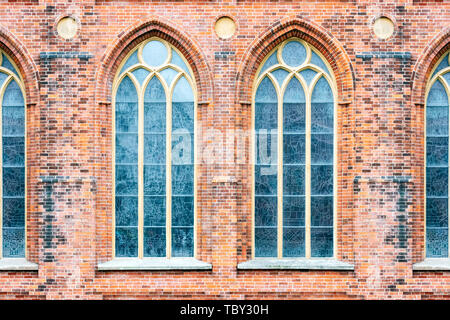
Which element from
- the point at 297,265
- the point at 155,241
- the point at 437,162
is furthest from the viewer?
the point at 437,162

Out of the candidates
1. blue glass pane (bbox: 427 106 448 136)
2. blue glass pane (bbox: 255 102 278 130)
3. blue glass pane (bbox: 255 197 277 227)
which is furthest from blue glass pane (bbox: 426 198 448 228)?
→ blue glass pane (bbox: 255 102 278 130)

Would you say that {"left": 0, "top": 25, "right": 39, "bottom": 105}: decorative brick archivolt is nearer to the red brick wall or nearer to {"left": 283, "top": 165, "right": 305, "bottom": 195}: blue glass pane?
the red brick wall

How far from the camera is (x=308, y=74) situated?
12281mm

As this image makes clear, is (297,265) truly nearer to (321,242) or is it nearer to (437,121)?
(321,242)

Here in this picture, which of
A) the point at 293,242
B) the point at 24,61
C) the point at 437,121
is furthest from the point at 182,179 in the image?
the point at 437,121

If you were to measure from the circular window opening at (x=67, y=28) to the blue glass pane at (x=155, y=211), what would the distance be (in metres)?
3.28

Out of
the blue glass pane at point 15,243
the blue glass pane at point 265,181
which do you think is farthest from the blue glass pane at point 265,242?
the blue glass pane at point 15,243

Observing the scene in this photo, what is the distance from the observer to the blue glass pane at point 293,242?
12.2 meters

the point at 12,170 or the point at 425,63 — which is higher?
the point at 425,63

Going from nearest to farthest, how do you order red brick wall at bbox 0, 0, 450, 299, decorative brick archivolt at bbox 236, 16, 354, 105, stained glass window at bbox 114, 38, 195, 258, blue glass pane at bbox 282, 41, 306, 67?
red brick wall at bbox 0, 0, 450, 299 → decorative brick archivolt at bbox 236, 16, 354, 105 → stained glass window at bbox 114, 38, 195, 258 → blue glass pane at bbox 282, 41, 306, 67

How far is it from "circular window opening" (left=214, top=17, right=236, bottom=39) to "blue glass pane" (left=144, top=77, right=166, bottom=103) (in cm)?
145

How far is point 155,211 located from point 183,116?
1.83 m

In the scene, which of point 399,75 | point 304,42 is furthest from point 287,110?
point 399,75

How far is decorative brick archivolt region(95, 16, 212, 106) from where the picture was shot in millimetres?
12062
